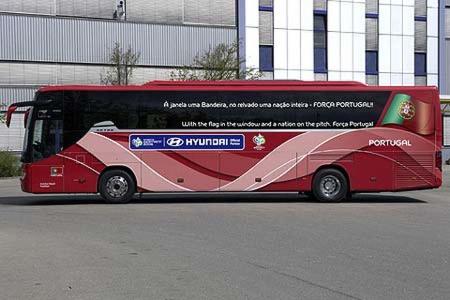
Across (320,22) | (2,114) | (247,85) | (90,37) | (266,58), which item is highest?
(320,22)

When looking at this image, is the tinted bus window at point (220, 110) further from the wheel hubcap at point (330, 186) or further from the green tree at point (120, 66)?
the green tree at point (120, 66)

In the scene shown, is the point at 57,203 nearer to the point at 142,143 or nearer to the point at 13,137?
the point at 142,143

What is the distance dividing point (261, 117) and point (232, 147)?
46.1 inches

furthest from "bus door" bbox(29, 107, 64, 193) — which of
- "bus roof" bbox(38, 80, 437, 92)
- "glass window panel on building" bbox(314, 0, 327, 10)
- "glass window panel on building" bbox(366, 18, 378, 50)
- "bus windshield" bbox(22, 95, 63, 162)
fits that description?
"glass window panel on building" bbox(366, 18, 378, 50)

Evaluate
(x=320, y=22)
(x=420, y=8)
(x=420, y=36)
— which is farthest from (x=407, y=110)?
(x=420, y=8)

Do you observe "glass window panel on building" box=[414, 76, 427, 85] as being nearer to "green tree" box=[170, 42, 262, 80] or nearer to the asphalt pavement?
"green tree" box=[170, 42, 262, 80]

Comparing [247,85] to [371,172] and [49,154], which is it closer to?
[371,172]

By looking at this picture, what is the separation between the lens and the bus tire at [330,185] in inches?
714

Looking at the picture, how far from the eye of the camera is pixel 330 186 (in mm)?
18172

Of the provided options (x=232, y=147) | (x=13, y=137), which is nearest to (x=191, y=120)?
(x=232, y=147)

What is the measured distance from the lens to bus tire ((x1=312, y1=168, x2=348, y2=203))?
59.5 feet

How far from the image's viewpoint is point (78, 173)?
17.5 m

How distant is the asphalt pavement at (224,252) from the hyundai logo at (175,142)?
1744mm

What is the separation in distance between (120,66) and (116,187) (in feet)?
70.9
